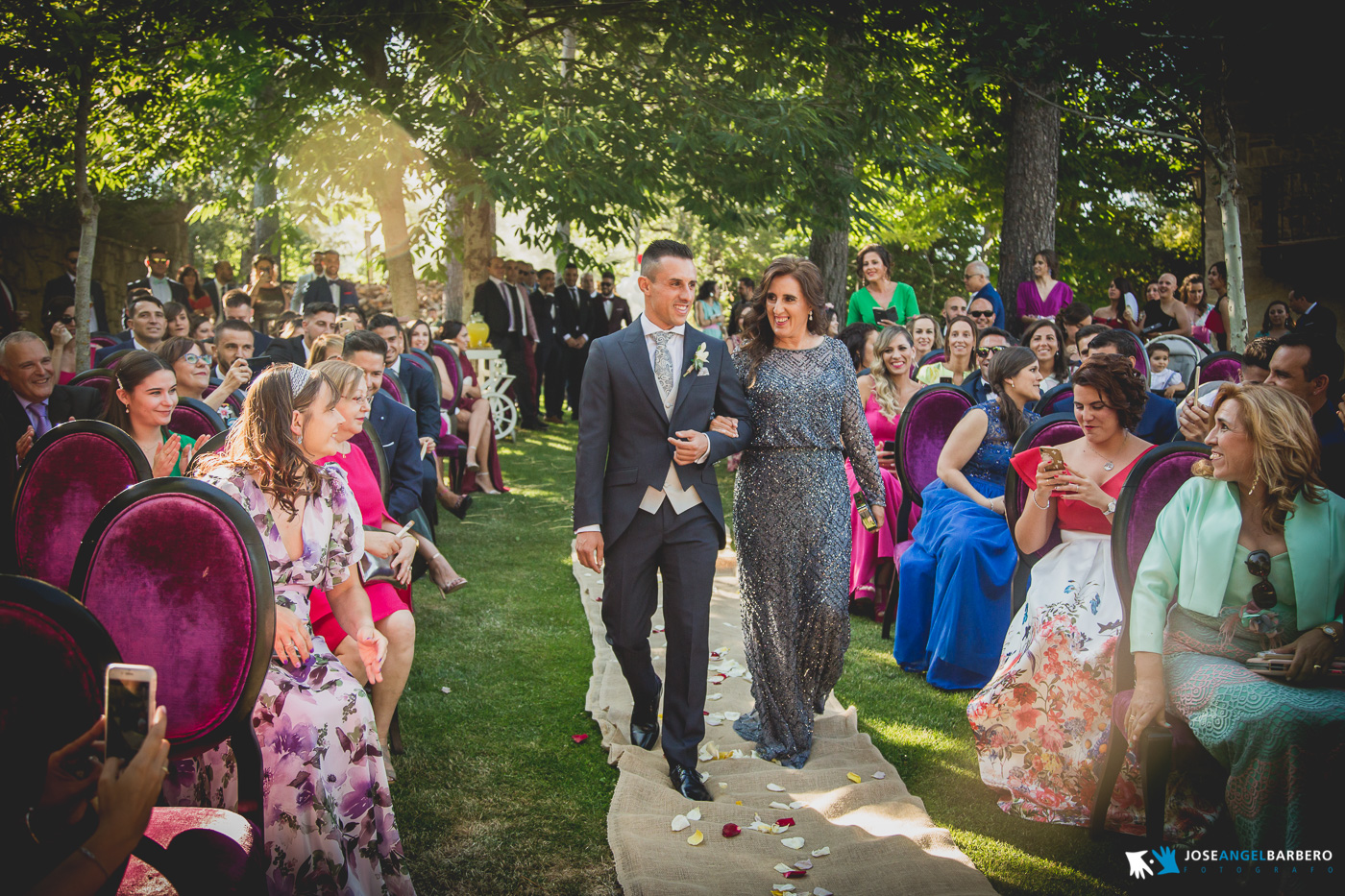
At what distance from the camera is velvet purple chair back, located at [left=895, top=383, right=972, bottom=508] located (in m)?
5.38

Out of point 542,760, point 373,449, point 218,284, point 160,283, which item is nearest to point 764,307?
Answer: point 373,449

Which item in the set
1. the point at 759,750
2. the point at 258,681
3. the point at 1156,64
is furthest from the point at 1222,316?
the point at 258,681

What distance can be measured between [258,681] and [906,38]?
10693 mm

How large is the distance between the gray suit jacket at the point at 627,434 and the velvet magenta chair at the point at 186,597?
4.53ft

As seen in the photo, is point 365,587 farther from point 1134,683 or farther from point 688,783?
point 1134,683

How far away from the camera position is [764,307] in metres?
4.04

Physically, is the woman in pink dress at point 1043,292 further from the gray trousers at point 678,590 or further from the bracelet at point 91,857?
the bracelet at point 91,857

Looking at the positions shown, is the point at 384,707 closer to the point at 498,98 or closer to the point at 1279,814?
the point at 1279,814

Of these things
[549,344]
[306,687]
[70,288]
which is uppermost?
[70,288]

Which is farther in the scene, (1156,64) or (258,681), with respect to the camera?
(1156,64)

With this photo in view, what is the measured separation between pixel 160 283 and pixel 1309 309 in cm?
1239

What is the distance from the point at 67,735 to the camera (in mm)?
1708

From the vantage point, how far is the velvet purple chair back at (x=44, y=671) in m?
1.65

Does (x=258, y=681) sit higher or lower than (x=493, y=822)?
higher
